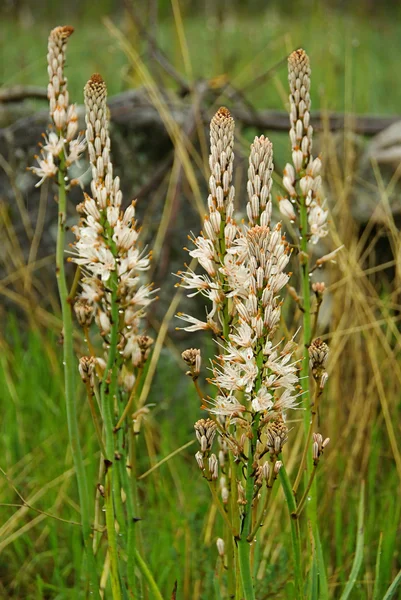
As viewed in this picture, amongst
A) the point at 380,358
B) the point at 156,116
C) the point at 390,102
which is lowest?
the point at 380,358

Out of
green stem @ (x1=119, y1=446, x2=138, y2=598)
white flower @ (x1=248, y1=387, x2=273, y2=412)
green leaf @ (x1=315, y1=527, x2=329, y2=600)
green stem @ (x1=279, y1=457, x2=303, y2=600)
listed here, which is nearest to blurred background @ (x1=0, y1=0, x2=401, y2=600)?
green stem @ (x1=119, y1=446, x2=138, y2=598)

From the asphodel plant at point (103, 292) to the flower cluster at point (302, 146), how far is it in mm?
399

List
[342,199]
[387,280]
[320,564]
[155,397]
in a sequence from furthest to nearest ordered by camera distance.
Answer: [387,280] < [155,397] < [342,199] < [320,564]

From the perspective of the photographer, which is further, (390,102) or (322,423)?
(390,102)

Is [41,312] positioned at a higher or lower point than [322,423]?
higher

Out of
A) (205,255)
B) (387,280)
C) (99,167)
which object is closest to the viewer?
(205,255)

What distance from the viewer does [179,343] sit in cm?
422

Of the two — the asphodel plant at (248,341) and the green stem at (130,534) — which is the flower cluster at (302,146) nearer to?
the asphodel plant at (248,341)

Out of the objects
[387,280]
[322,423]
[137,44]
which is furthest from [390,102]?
[322,423]

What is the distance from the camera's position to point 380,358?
3.88 metres

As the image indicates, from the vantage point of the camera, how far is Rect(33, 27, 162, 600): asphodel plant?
1.61 m

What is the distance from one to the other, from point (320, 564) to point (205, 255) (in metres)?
0.78

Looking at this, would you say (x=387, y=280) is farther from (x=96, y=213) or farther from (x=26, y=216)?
(x=96, y=213)

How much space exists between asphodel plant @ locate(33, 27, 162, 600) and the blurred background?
28.6 inches
